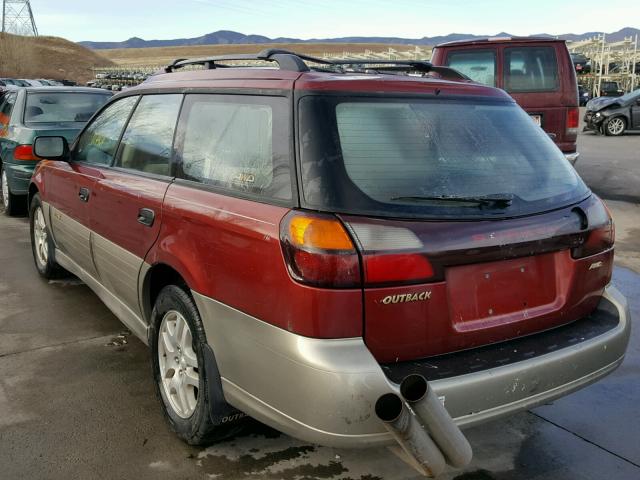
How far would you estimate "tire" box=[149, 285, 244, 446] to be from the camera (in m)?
2.79

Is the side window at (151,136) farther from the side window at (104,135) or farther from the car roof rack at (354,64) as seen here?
the car roof rack at (354,64)

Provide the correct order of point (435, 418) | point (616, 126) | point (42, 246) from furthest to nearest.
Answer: point (616, 126)
point (42, 246)
point (435, 418)

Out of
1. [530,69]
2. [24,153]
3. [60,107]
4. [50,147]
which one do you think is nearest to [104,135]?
[50,147]

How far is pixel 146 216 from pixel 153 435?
1092 millimetres

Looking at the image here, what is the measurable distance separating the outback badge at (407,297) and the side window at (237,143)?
537 millimetres

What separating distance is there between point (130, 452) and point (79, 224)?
187cm

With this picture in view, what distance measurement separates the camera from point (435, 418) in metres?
2.12

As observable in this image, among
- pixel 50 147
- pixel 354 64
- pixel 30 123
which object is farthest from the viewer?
pixel 30 123

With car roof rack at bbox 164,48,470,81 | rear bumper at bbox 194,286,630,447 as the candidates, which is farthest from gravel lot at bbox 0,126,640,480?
car roof rack at bbox 164,48,470,81

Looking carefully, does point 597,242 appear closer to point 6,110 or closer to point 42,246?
point 42,246

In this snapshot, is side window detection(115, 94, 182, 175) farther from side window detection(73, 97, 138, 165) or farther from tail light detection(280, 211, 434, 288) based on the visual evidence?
tail light detection(280, 211, 434, 288)

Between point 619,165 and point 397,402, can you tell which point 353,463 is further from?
point 619,165

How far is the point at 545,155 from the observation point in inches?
118

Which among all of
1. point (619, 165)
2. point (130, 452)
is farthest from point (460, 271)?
point (619, 165)
